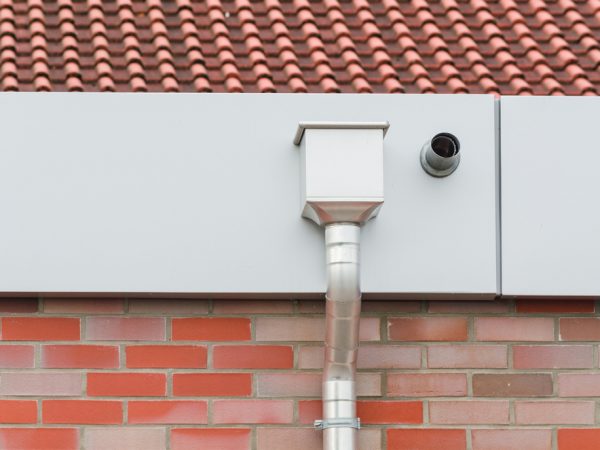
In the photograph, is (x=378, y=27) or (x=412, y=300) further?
(x=378, y=27)

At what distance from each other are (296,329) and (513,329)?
58 cm

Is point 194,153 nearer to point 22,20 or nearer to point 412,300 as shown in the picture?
point 412,300

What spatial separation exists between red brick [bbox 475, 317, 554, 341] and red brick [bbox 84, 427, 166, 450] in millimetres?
881

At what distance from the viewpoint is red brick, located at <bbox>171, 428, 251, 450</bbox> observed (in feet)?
9.73

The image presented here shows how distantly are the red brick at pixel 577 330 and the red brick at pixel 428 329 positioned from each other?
267 millimetres

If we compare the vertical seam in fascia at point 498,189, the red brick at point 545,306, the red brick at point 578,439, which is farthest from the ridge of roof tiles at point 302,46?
the red brick at point 578,439

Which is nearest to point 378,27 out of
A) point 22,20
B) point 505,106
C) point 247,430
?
point 22,20

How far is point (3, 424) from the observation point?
116 inches

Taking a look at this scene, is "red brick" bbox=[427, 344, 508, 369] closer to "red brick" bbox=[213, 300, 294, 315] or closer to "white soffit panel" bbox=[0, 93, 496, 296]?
"white soffit panel" bbox=[0, 93, 496, 296]

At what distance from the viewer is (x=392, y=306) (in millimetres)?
3059

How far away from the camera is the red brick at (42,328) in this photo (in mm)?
3004

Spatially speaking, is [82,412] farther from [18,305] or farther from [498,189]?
[498,189]

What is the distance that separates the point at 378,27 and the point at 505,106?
2504mm

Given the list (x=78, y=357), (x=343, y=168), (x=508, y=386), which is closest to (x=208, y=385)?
(x=78, y=357)
